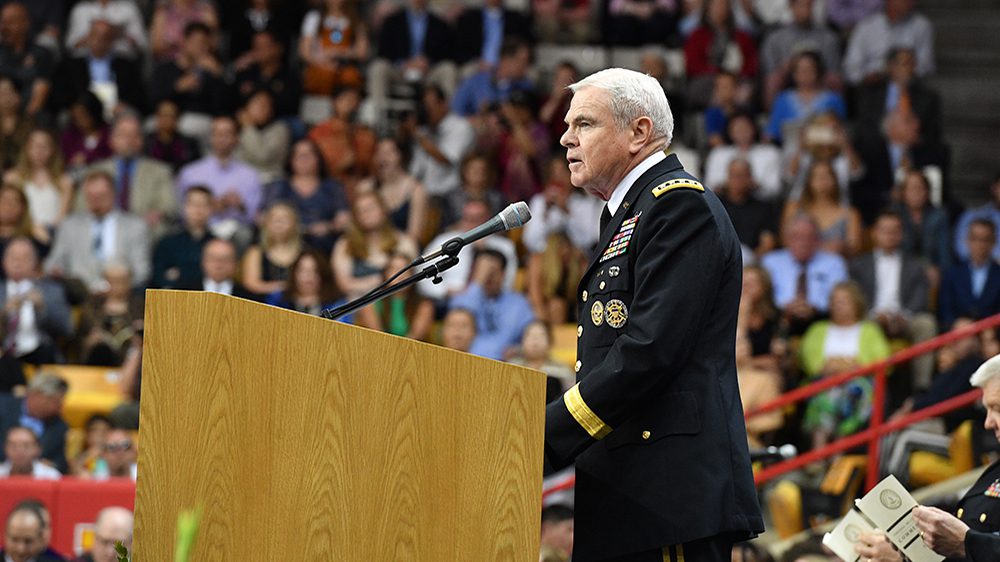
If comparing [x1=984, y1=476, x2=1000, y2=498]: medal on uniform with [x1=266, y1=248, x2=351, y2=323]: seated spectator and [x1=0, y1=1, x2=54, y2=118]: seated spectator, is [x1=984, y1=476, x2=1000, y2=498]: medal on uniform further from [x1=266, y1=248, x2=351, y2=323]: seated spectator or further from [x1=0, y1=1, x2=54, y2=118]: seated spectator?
[x1=0, y1=1, x2=54, y2=118]: seated spectator

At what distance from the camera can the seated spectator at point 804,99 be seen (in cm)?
1253

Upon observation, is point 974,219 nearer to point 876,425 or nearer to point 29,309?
point 876,425

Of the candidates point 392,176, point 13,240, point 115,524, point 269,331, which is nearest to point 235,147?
point 392,176

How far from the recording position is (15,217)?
11.0 m

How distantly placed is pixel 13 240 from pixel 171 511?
755 centimetres

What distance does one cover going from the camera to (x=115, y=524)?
7.45 meters

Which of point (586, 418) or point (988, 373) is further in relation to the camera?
point (988, 373)

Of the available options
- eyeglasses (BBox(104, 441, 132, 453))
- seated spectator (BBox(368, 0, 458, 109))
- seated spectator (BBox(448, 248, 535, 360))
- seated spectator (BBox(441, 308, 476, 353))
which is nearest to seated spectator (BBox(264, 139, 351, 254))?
seated spectator (BBox(448, 248, 535, 360))

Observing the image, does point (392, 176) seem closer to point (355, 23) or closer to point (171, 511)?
point (355, 23)

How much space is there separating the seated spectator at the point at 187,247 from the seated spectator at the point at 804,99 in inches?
172

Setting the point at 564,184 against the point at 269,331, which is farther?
the point at 564,184

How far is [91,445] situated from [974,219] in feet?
19.6

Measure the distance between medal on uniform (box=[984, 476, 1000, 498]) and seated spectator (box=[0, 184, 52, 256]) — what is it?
756 cm

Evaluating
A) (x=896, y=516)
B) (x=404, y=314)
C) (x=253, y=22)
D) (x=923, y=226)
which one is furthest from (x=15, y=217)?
(x=896, y=516)
